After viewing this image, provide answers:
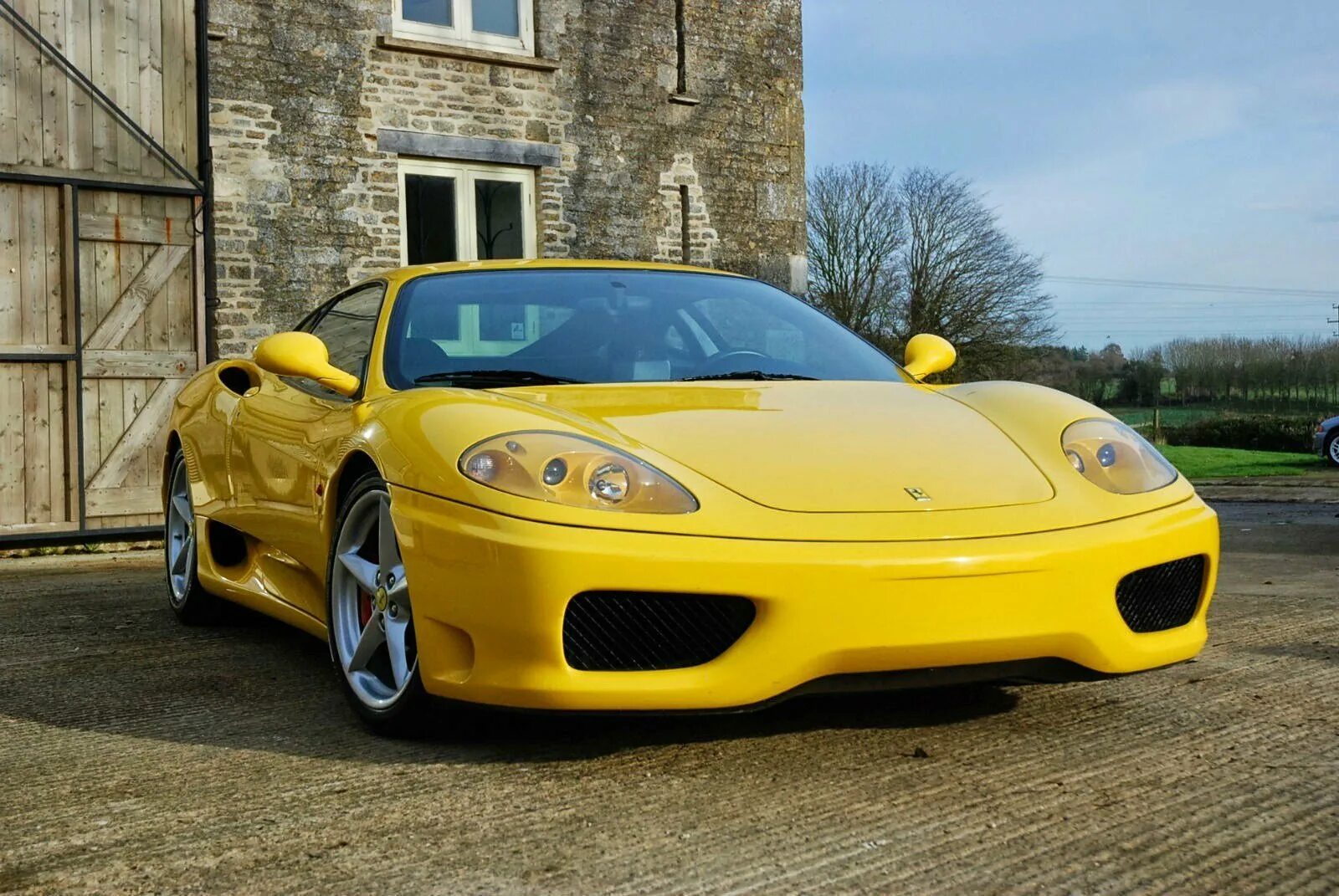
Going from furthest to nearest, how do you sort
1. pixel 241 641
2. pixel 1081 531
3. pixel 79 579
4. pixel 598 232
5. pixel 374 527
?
pixel 598 232
pixel 79 579
pixel 241 641
pixel 374 527
pixel 1081 531

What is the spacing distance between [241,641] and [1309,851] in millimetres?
3584

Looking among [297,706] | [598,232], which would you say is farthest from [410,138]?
[297,706]

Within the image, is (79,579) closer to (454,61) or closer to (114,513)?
(114,513)

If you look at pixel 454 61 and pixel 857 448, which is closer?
pixel 857 448

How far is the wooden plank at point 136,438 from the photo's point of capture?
9.41m

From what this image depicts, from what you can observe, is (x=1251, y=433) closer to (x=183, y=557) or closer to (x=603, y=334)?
(x=183, y=557)

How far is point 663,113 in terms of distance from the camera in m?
12.0

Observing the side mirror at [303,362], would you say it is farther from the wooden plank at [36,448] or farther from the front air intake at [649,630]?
the wooden plank at [36,448]

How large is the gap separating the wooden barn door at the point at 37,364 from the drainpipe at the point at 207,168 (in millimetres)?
951

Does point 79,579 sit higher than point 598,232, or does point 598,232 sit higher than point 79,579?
point 598,232

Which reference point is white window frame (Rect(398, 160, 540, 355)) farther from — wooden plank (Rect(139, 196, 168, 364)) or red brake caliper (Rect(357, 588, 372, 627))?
red brake caliper (Rect(357, 588, 372, 627))

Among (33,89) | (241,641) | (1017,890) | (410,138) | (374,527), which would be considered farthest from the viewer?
(410,138)

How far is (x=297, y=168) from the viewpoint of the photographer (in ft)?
33.8

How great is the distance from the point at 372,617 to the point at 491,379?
0.73 metres
